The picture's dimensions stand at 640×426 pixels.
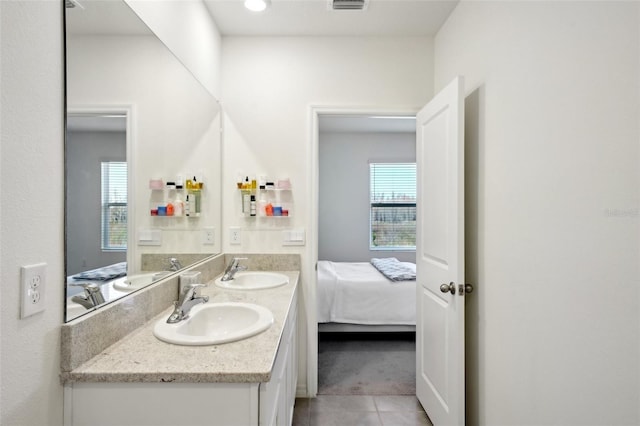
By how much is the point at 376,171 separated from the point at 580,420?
4.64m

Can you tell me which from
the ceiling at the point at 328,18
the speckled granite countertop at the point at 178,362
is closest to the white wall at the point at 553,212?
the ceiling at the point at 328,18

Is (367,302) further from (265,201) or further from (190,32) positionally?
(190,32)

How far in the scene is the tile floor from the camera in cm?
216

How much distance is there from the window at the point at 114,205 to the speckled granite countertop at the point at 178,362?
347mm

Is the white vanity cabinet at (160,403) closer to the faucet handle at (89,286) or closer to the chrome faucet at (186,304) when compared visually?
the faucet handle at (89,286)

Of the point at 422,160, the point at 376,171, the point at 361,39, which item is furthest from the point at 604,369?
the point at 376,171

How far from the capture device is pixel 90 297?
3.66 feet

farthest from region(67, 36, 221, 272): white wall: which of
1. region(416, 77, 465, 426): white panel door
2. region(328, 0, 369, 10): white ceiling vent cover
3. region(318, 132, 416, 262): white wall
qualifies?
region(318, 132, 416, 262): white wall

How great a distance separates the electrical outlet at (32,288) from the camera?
33.4 inches

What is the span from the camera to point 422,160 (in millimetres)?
2285

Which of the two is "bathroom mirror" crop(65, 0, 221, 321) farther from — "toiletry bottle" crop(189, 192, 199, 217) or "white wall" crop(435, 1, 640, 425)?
"white wall" crop(435, 1, 640, 425)

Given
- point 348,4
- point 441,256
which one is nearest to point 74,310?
point 441,256

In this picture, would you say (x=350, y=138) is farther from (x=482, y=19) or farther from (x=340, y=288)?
(x=482, y=19)

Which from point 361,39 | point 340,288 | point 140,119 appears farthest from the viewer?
point 340,288
